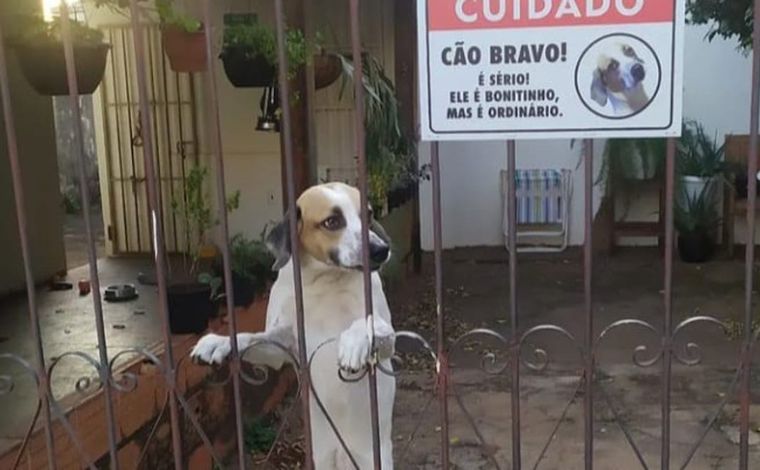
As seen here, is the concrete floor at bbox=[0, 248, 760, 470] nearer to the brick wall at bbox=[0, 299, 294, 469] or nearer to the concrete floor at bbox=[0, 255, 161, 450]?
the concrete floor at bbox=[0, 255, 161, 450]

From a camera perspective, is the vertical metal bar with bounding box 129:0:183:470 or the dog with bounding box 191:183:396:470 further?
the dog with bounding box 191:183:396:470

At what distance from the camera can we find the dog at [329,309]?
1869 millimetres

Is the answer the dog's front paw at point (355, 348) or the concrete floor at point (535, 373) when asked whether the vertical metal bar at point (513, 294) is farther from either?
the concrete floor at point (535, 373)

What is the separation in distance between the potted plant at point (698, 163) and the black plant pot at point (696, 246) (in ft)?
1.15

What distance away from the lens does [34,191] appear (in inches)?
212

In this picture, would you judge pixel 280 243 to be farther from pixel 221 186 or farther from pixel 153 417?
pixel 153 417

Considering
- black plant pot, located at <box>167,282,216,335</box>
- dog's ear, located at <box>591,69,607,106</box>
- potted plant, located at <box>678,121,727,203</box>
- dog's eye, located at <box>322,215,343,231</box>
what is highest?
dog's ear, located at <box>591,69,607,106</box>

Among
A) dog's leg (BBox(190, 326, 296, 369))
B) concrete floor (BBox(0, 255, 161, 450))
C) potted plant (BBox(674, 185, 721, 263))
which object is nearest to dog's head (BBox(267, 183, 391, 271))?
dog's leg (BBox(190, 326, 296, 369))

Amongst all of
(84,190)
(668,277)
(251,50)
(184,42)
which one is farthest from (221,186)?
(251,50)

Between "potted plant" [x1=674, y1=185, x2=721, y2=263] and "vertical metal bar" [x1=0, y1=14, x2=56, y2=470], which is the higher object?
"vertical metal bar" [x1=0, y1=14, x2=56, y2=470]

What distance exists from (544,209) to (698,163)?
1448 millimetres

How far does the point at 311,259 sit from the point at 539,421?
2.54 meters

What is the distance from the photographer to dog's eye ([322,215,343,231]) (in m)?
1.87

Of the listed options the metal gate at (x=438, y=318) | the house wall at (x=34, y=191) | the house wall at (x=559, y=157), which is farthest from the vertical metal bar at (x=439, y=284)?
the house wall at (x=559, y=157)
